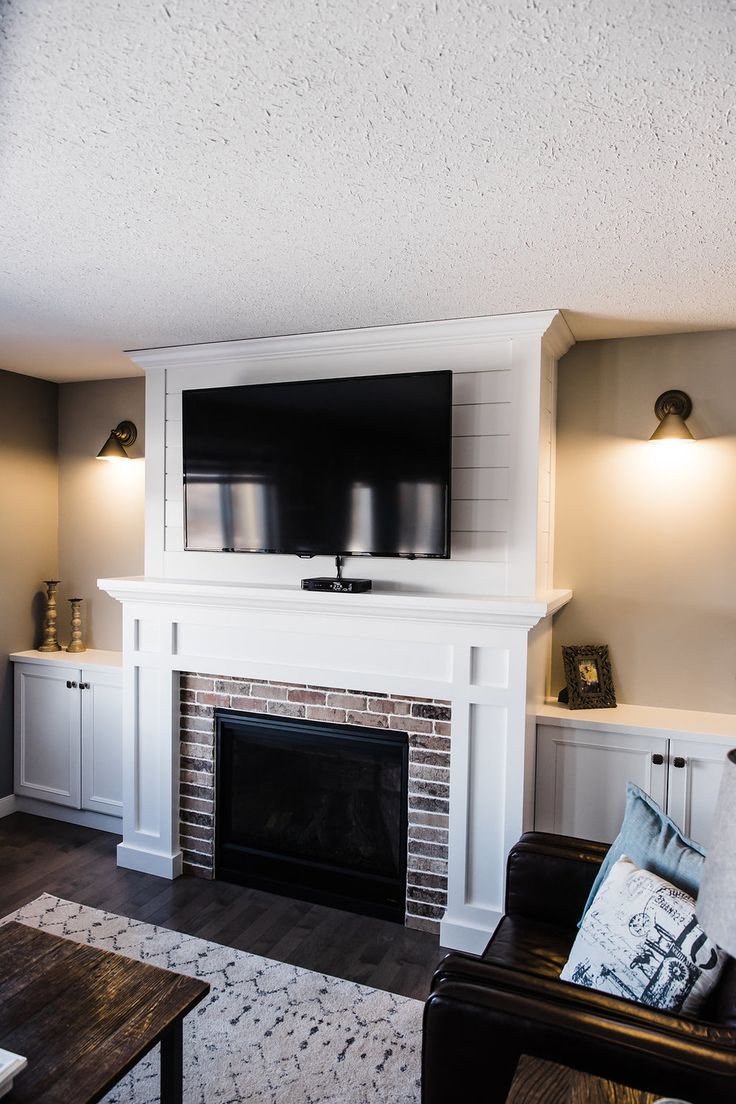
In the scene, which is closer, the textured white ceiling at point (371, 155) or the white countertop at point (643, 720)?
the textured white ceiling at point (371, 155)

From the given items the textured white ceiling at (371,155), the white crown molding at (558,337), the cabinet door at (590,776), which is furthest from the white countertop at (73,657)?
the white crown molding at (558,337)

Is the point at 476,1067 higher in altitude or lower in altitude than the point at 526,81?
lower

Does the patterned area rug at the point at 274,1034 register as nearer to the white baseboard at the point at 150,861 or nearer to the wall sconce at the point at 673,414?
the white baseboard at the point at 150,861

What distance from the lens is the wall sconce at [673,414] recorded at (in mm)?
2912

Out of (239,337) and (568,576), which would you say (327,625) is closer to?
(568,576)

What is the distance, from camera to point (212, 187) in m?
1.75

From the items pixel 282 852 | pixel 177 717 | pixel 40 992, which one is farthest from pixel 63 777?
pixel 40 992

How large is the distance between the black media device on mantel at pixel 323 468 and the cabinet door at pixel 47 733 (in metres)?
1.29

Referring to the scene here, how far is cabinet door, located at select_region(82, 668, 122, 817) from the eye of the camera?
12.3ft

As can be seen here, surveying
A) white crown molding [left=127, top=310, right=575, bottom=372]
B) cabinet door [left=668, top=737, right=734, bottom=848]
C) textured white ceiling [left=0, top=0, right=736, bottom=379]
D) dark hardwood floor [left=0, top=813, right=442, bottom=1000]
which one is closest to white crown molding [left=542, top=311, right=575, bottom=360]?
white crown molding [left=127, top=310, right=575, bottom=372]

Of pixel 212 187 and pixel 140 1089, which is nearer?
pixel 212 187

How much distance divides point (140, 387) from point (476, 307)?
2190 millimetres

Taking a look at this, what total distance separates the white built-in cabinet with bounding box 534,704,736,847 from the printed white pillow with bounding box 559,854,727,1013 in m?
1.10

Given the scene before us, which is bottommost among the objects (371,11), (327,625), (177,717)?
(177,717)
